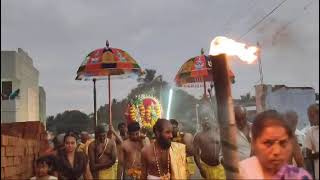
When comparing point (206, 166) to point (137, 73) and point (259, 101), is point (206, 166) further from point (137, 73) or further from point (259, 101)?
point (259, 101)

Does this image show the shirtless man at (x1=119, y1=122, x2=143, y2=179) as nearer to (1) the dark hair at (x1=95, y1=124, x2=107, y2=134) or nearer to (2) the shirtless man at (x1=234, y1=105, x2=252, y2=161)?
(1) the dark hair at (x1=95, y1=124, x2=107, y2=134)

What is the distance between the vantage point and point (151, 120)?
1345cm

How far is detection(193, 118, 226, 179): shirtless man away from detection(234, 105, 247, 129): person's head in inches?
56.8

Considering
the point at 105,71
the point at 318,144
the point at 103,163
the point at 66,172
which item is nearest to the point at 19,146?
the point at 66,172

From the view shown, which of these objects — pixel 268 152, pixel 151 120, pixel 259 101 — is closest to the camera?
pixel 268 152

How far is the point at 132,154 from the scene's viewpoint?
882 centimetres

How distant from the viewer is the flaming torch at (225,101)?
12.6 feet

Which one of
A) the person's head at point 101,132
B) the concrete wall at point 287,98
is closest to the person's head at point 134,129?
the person's head at point 101,132

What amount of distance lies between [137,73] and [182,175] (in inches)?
226

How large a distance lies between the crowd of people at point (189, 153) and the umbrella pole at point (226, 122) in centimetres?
6

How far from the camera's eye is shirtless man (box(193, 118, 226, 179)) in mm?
9406

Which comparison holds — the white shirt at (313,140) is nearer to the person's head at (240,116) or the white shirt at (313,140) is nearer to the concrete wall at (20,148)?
the person's head at (240,116)

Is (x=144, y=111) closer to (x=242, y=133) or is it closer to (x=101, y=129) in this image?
(x=101, y=129)

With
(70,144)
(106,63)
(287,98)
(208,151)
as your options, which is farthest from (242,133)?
(287,98)
